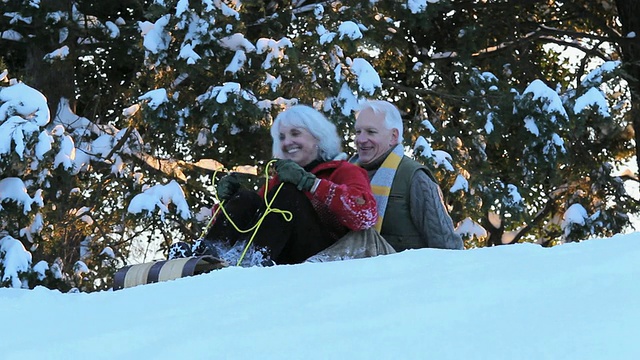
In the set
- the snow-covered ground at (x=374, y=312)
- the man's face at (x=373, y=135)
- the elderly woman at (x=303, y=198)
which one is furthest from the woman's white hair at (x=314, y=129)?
the snow-covered ground at (x=374, y=312)

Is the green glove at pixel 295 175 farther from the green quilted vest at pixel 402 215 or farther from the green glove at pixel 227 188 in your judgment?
the green quilted vest at pixel 402 215

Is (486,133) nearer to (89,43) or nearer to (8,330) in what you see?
(89,43)

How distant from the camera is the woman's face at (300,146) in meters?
4.68

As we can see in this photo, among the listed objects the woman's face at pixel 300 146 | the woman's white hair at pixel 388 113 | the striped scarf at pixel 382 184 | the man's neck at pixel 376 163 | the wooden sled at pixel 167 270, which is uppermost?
the woman's white hair at pixel 388 113

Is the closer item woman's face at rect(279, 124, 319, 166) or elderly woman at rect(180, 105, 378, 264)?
elderly woman at rect(180, 105, 378, 264)

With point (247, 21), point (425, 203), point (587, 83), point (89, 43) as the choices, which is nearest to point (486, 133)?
point (587, 83)

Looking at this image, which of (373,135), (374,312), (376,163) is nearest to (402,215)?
(376,163)

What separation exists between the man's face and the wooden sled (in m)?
1.11

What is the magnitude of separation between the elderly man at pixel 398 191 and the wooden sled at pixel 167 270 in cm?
98

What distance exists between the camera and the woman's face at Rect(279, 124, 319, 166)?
4684 mm

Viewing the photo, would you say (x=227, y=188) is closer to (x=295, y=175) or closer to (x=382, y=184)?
(x=295, y=175)

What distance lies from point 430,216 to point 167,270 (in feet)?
4.10

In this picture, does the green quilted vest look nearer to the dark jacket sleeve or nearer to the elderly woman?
the dark jacket sleeve

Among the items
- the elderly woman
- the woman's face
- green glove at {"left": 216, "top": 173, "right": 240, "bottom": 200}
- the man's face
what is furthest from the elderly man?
green glove at {"left": 216, "top": 173, "right": 240, "bottom": 200}
